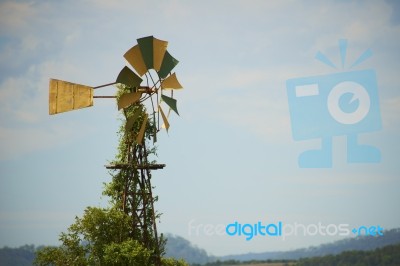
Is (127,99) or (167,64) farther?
(167,64)

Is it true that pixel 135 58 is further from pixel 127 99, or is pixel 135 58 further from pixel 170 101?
pixel 170 101

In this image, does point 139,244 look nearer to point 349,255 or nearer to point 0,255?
point 349,255

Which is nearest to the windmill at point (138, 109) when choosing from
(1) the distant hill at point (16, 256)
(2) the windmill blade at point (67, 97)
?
(2) the windmill blade at point (67, 97)

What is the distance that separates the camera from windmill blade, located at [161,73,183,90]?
17609 millimetres

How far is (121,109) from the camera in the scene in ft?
59.3

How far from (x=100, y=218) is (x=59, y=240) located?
1632 mm

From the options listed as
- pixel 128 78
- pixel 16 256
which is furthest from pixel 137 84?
pixel 16 256

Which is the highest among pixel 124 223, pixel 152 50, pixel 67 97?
pixel 152 50

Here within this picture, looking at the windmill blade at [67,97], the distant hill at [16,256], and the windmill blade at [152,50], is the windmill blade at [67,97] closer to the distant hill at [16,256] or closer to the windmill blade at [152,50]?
the windmill blade at [152,50]

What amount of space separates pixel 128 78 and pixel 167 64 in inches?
53.3

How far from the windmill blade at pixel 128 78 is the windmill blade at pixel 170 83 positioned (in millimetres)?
783

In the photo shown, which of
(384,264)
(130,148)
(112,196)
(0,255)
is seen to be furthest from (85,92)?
(0,255)

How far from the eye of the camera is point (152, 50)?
56.4ft

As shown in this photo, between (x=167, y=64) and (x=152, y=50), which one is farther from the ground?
(x=152, y=50)
